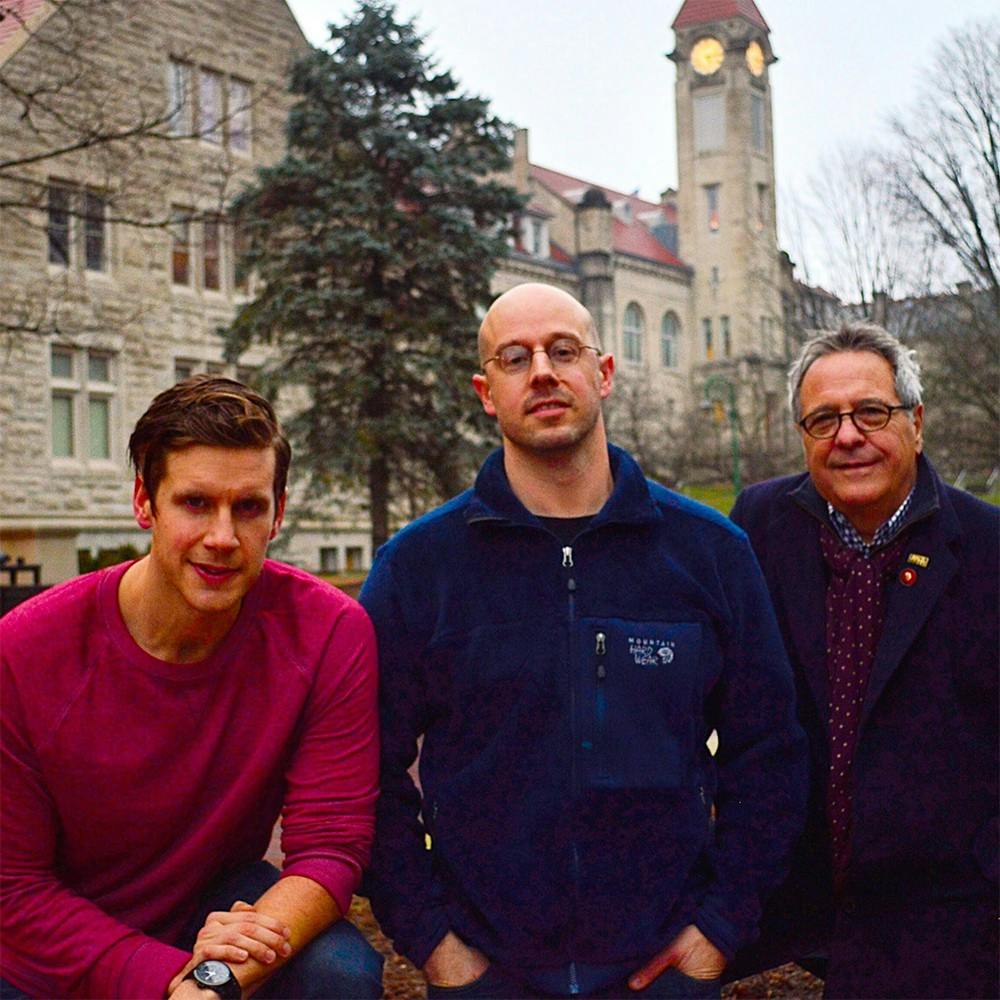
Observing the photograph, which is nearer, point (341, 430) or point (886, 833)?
point (886, 833)

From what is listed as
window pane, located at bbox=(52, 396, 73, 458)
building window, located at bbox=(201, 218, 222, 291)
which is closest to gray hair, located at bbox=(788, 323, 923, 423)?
window pane, located at bbox=(52, 396, 73, 458)

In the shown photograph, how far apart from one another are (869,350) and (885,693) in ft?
3.56

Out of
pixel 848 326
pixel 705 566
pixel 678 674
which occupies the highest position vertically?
pixel 848 326

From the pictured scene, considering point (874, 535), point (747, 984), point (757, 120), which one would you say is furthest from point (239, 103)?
point (757, 120)

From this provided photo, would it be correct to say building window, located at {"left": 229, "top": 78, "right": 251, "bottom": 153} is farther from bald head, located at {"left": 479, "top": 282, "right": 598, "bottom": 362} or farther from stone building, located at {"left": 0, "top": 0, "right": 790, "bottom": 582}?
bald head, located at {"left": 479, "top": 282, "right": 598, "bottom": 362}

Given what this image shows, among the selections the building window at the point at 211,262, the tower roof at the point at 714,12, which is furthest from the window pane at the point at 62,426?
the tower roof at the point at 714,12

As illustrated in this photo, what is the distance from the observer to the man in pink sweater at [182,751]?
346 cm

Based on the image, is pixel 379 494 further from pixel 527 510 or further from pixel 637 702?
pixel 637 702

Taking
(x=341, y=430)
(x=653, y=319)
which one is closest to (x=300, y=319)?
(x=341, y=430)

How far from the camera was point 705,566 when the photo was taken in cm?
384

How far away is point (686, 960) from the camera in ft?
11.8

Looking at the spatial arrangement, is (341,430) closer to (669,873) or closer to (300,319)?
(300,319)

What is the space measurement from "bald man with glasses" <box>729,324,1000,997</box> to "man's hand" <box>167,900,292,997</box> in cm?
145

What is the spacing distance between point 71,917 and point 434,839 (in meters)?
0.98
